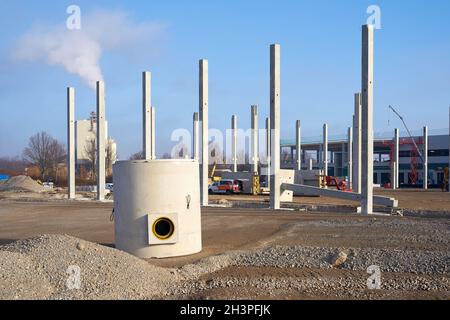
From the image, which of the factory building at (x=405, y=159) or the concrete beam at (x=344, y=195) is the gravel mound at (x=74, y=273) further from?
the factory building at (x=405, y=159)

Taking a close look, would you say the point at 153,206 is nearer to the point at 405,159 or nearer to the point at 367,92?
the point at 367,92

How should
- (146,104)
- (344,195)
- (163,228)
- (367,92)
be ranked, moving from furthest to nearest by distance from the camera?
1. (146,104)
2. (344,195)
3. (367,92)
4. (163,228)

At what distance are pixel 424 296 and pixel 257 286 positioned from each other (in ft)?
8.46

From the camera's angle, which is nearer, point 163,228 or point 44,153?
point 163,228

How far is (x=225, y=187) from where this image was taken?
52.0 metres

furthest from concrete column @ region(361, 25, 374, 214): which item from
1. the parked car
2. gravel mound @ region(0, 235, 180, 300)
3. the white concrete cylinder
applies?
the parked car

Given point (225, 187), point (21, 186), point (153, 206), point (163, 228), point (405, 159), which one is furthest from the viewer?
point (405, 159)

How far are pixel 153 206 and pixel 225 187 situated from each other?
132ft

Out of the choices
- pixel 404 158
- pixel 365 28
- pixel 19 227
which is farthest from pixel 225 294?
pixel 404 158

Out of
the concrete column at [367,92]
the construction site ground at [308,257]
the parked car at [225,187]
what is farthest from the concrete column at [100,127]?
the parked car at [225,187]

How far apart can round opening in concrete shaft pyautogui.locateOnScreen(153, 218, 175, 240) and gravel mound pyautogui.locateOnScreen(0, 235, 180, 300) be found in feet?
6.51

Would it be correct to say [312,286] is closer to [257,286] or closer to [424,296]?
[257,286]

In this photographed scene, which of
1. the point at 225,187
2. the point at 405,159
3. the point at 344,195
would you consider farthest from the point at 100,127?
the point at 405,159

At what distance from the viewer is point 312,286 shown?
8867 mm
